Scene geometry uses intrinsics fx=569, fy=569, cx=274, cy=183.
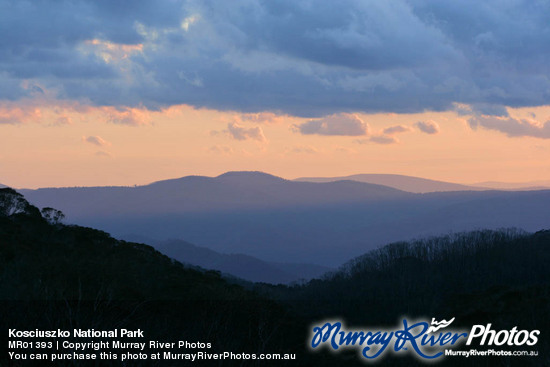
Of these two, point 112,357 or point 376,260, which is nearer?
point 112,357

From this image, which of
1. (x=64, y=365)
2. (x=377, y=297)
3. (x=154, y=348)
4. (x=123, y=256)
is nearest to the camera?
(x=64, y=365)

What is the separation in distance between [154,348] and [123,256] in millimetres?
21370

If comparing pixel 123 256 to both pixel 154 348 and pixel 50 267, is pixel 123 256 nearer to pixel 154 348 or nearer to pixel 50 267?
pixel 50 267

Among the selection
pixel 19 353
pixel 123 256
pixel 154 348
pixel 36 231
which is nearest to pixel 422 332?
pixel 154 348

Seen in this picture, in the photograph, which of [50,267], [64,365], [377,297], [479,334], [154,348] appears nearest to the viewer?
[64,365]

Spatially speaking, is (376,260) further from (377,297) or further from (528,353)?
(528,353)

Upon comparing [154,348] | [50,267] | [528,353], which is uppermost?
[50,267]

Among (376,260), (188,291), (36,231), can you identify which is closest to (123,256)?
(36,231)

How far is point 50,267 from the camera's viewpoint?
27469 mm

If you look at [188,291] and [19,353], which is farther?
[188,291]

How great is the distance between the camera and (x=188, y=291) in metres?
30.5

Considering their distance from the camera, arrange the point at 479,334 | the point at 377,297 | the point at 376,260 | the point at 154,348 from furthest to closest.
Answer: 1. the point at 376,260
2. the point at 377,297
3. the point at 479,334
4. the point at 154,348

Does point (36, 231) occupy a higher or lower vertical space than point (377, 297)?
higher

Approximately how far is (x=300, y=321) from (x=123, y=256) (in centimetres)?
1433
